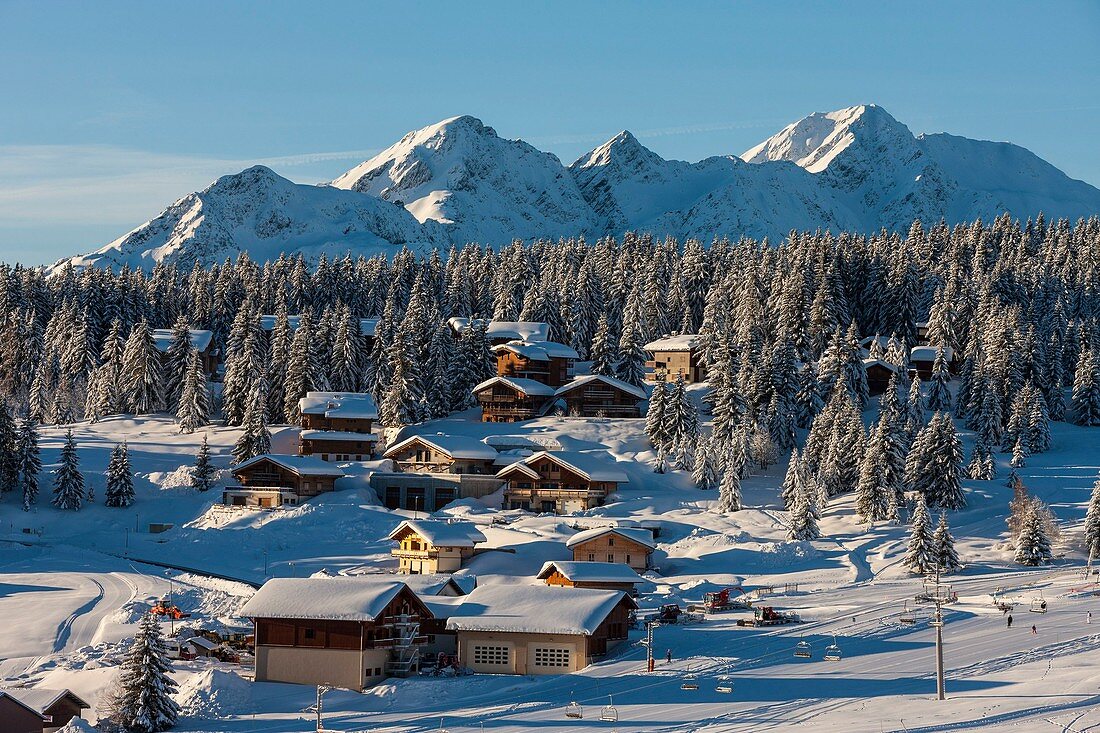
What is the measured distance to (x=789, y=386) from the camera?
121 m

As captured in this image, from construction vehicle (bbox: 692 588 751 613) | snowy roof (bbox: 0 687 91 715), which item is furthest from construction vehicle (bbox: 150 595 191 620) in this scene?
construction vehicle (bbox: 692 588 751 613)

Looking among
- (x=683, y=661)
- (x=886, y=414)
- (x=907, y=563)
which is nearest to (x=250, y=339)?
(x=886, y=414)

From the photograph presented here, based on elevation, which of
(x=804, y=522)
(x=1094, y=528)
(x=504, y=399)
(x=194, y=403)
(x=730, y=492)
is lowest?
(x=804, y=522)

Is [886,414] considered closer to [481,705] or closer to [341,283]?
[481,705]

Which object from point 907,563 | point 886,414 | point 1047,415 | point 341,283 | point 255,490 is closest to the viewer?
point 907,563

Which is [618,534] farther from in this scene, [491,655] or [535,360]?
[535,360]

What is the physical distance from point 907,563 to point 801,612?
14.2 metres

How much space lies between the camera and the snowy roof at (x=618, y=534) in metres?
89.4

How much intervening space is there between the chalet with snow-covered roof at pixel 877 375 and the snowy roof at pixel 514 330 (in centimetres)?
3271

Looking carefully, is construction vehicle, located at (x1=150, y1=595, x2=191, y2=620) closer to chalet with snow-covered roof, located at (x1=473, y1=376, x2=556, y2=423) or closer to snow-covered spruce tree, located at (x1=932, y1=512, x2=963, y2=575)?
snow-covered spruce tree, located at (x1=932, y1=512, x2=963, y2=575)

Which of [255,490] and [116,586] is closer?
[116,586]

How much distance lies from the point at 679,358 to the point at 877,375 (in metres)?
19.4

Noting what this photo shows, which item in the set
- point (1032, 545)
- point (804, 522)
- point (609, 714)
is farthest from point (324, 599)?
point (1032, 545)

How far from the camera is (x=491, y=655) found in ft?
214
